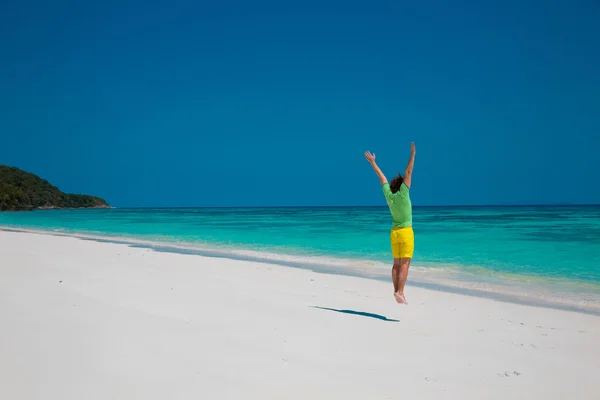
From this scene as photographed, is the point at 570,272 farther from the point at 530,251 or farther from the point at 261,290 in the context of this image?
the point at 261,290

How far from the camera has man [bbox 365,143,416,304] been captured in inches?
225

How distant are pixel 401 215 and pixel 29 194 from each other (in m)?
124

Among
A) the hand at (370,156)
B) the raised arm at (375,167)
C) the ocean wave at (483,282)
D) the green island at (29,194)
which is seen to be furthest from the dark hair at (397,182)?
the green island at (29,194)

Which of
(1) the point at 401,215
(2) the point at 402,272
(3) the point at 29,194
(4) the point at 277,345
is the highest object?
(3) the point at 29,194

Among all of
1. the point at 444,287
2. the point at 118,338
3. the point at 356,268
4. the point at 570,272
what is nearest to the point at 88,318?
the point at 118,338

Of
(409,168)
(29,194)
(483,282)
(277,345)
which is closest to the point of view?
(277,345)

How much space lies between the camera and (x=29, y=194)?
360ft

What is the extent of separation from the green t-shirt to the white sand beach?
125 centimetres

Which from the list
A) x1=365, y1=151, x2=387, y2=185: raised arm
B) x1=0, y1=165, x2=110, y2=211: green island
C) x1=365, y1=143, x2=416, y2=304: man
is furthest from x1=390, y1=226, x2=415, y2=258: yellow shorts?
x1=0, y1=165, x2=110, y2=211: green island

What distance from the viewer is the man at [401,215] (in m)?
5.72

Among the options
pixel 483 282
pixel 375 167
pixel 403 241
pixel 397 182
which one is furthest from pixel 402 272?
pixel 483 282

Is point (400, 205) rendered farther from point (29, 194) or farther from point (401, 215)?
point (29, 194)

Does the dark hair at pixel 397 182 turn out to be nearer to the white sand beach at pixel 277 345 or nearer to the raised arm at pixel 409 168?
the raised arm at pixel 409 168

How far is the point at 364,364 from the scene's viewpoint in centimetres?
393
